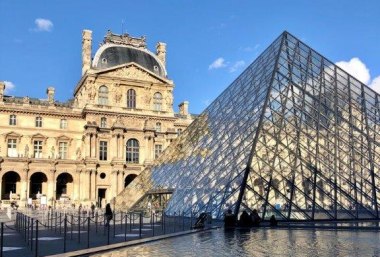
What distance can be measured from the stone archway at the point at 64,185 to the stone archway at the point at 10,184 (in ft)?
12.4

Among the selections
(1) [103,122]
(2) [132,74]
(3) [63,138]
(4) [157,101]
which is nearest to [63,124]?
(3) [63,138]

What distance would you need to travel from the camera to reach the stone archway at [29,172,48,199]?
1826 inches

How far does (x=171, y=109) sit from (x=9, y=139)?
654 inches

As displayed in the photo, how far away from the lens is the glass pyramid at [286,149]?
15.3m

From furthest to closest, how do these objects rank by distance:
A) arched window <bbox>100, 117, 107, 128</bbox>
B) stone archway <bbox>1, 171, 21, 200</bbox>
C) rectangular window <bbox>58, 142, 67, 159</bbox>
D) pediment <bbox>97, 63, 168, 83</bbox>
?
pediment <bbox>97, 63, 168, 83</bbox> < arched window <bbox>100, 117, 107, 128</bbox> < rectangular window <bbox>58, 142, 67, 159</bbox> < stone archway <bbox>1, 171, 21, 200</bbox>

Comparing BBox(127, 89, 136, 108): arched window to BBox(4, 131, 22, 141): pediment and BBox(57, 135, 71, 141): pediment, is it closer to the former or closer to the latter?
BBox(57, 135, 71, 141): pediment

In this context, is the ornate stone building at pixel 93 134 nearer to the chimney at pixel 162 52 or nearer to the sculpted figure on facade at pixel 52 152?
the sculpted figure on facade at pixel 52 152

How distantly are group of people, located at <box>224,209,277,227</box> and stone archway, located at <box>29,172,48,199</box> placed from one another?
1382 inches

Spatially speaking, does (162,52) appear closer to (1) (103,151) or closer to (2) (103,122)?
(2) (103,122)

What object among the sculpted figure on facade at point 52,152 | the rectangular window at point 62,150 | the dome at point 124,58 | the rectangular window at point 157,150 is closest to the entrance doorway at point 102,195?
the rectangular window at point 62,150

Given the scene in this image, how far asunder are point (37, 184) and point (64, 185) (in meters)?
2.59

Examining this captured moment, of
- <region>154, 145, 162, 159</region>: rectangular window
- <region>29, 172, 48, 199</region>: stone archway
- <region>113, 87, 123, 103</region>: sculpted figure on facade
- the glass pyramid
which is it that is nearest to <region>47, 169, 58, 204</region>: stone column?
<region>29, 172, 48, 199</region>: stone archway

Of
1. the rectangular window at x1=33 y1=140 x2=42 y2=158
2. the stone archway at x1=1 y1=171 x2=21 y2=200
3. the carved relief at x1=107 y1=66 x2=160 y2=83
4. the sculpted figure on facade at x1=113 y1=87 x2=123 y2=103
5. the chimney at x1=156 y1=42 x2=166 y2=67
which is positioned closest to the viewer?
the stone archway at x1=1 y1=171 x2=21 y2=200

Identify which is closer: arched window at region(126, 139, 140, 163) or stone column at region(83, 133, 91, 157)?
stone column at region(83, 133, 91, 157)
